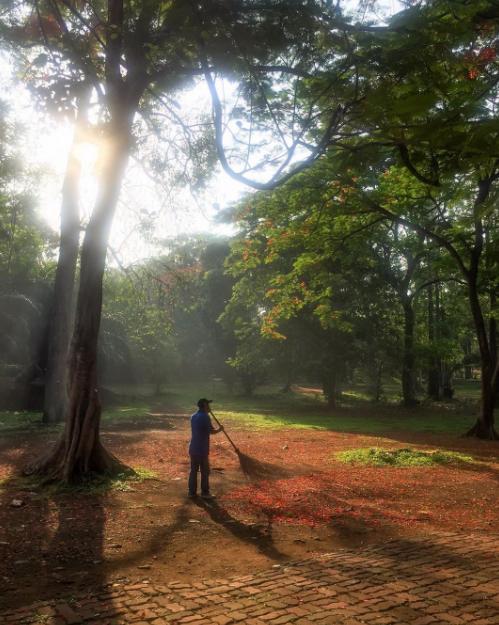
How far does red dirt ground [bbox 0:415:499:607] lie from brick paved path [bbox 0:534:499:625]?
44 cm

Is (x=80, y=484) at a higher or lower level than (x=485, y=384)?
lower

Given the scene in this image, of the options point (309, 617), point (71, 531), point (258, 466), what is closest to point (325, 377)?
point (258, 466)

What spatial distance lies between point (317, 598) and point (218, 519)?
11.0 feet

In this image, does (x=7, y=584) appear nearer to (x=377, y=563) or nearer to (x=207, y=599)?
(x=207, y=599)

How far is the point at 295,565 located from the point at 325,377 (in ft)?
80.9

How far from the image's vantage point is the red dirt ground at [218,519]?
578cm

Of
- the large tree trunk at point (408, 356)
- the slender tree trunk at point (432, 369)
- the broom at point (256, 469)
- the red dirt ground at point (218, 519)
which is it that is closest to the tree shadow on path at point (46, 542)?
the red dirt ground at point (218, 519)

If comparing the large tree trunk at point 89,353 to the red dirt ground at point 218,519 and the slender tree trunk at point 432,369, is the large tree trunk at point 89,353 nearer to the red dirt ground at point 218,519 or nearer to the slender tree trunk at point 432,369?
the red dirt ground at point 218,519

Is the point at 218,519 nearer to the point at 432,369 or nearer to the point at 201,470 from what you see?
the point at 201,470

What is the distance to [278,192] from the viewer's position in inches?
641

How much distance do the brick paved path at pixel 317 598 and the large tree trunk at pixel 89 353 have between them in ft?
16.1

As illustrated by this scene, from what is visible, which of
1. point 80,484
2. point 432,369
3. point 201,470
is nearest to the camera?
point 201,470

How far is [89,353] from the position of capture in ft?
33.0

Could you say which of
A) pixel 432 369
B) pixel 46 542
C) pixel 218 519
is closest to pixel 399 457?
pixel 218 519
